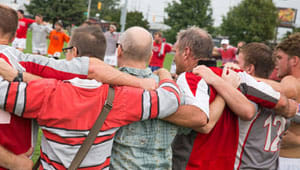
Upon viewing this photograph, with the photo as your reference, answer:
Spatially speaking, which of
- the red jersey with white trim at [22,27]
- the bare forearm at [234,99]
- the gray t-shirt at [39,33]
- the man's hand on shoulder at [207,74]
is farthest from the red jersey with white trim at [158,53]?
the bare forearm at [234,99]

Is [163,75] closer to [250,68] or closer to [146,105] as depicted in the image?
[146,105]

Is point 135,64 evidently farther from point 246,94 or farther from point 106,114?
point 246,94

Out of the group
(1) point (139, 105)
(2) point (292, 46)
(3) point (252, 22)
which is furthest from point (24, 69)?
(3) point (252, 22)

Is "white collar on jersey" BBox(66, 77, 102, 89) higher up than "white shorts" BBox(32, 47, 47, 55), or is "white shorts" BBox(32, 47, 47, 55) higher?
"white collar on jersey" BBox(66, 77, 102, 89)

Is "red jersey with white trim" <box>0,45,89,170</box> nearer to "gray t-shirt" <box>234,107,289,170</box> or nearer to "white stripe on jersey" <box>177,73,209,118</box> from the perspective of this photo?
"white stripe on jersey" <box>177,73,209,118</box>

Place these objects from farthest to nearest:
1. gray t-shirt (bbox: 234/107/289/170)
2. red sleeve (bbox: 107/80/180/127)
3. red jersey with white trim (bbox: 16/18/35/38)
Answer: red jersey with white trim (bbox: 16/18/35/38) < gray t-shirt (bbox: 234/107/289/170) < red sleeve (bbox: 107/80/180/127)

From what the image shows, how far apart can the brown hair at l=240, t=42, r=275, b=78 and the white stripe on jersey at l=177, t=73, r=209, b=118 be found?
798mm

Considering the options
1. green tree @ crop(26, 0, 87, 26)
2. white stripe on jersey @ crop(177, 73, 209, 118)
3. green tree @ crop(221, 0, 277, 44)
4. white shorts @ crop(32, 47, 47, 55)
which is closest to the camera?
white stripe on jersey @ crop(177, 73, 209, 118)

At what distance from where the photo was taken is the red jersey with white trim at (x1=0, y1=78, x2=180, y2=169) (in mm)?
1612

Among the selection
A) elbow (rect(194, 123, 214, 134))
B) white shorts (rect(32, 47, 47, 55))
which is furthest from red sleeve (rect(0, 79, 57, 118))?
white shorts (rect(32, 47, 47, 55))

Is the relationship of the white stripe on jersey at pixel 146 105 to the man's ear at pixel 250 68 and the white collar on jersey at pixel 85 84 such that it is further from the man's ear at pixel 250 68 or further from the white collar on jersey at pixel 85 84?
the man's ear at pixel 250 68

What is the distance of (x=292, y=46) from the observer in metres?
2.95

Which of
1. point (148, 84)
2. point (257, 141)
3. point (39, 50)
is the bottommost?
point (39, 50)

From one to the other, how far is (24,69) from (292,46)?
2501 mm
